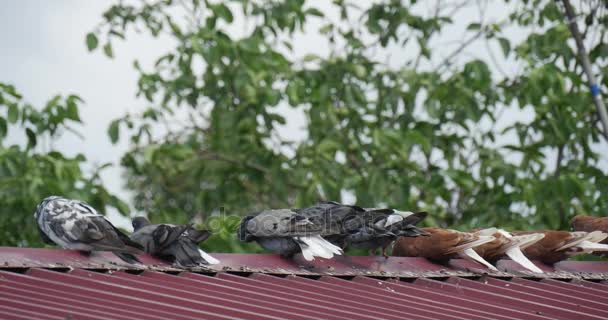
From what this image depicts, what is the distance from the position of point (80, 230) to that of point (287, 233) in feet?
3.15

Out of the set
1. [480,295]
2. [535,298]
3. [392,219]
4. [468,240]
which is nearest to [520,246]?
[468,240]

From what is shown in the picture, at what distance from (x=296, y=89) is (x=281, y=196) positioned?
1.23m

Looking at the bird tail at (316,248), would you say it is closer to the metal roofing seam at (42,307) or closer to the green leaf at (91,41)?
the metal roofing seam at (42,307)

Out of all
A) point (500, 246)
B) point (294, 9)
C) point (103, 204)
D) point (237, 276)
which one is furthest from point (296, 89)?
point (237, 276)

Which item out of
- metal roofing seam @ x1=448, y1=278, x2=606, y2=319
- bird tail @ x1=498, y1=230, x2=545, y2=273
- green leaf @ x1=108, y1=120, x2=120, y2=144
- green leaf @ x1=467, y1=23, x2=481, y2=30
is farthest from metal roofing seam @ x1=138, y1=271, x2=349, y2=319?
green leaf @ x1=467, y1=23, x2=481, y2=30

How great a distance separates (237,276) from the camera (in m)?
5.09

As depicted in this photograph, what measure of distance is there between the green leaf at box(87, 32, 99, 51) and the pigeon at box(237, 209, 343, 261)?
6.72 meters

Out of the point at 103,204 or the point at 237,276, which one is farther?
the point at 103,204

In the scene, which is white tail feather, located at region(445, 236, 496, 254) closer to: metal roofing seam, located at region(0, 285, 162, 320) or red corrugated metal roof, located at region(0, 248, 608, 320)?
red corrugated metal roof, located at region(0, 248, 608, 320)

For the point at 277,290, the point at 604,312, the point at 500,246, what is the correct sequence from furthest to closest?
the point at 500,246 → the point at 604,312 → the point at 277,290

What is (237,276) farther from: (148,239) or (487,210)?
(487,210)

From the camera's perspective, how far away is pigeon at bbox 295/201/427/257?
545 cm

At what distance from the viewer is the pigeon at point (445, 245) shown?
571 centimetres

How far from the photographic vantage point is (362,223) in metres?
5.54
